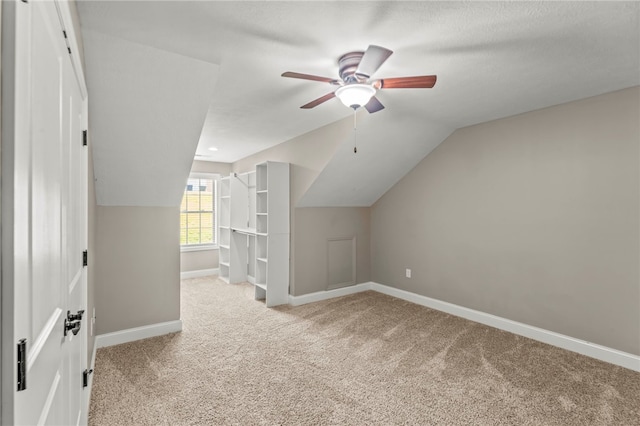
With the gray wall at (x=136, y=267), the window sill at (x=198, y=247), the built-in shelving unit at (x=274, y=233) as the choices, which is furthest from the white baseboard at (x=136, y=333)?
the window sill at (x=198, y=247)

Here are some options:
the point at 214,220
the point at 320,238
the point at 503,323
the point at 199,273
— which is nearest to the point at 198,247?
the point at 199,273

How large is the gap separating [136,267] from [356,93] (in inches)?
107

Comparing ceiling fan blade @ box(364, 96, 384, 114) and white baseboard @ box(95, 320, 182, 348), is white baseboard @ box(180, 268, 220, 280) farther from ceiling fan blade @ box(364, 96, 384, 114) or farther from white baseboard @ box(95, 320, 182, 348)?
ceiling fan blade @ box(364, 96, 384, 114)

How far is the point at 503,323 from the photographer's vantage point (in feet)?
11.6

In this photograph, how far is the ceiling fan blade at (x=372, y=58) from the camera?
1.71 metres

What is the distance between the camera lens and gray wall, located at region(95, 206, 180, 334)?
3.04 meters

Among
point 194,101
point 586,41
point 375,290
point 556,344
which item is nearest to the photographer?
point 586,41

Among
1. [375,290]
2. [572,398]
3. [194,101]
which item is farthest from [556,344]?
[194,101]

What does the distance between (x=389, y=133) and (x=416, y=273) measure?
2028 mm

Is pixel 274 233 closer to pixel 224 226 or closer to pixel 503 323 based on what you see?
pixel 224 226

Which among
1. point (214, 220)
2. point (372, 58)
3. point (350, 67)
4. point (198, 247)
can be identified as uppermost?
point (350, 67)

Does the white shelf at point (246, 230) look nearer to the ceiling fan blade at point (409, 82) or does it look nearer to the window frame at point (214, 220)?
the window frame at point (214, 220)

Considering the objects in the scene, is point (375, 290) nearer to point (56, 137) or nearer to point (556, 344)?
point (556, 344)

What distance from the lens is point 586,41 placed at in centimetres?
198
